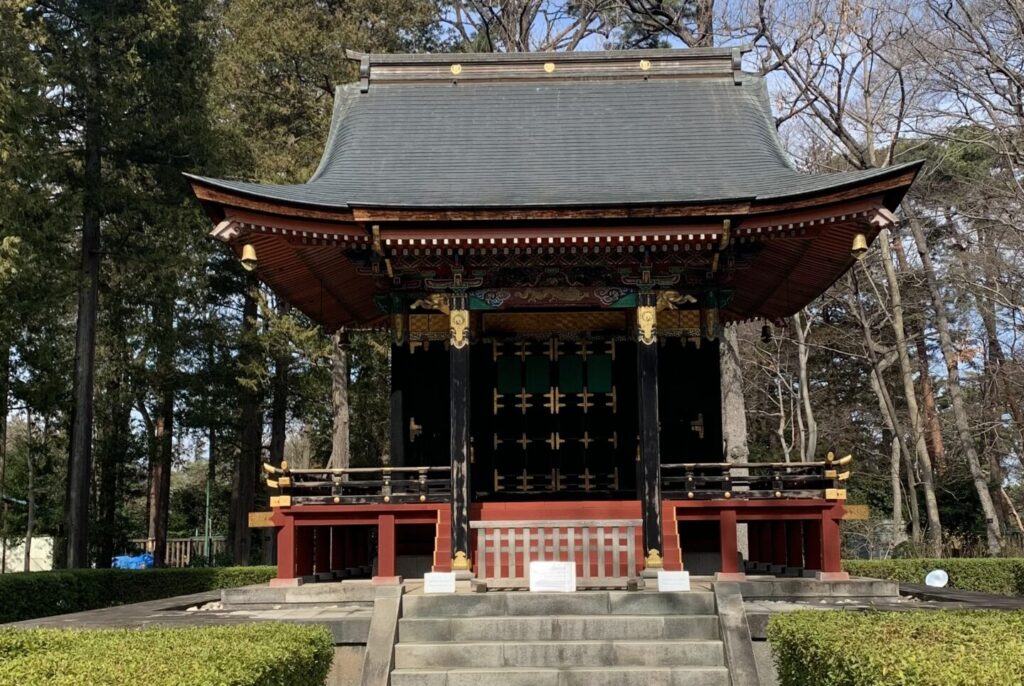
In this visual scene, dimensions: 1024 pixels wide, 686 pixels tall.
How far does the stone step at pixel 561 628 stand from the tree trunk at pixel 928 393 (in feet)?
82.3

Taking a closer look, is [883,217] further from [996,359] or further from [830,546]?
[996,359]

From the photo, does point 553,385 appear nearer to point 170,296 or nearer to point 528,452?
point 528,452

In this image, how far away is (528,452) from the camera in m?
17.4

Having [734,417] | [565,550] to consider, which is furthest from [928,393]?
[565,550]

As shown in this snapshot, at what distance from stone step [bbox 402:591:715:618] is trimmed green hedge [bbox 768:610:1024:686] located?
1.82 meters

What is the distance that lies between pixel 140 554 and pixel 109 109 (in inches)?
746

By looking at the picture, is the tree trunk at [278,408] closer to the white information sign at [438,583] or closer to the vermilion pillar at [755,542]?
the vermilion pillar at [755,542]

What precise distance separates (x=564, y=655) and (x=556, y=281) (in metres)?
5.89

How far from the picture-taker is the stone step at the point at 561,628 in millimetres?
11320

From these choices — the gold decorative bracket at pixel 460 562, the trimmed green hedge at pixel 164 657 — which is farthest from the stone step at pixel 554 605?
the trimmed green hedge at pixel 164 657

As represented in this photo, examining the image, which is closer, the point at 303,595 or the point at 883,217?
the point at 883,217

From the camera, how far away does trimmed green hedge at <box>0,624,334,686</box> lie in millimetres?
6875

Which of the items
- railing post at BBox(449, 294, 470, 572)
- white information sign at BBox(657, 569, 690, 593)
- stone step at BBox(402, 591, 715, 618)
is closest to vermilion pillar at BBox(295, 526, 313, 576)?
railing post at BBox(449, 294, 470, 572)

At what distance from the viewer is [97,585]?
78.0 ft
